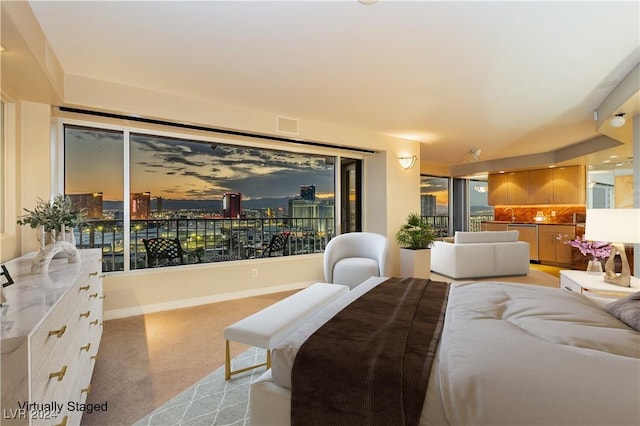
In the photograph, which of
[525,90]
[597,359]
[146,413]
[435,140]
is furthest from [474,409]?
[435,140]

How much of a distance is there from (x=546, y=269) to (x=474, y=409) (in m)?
7.22

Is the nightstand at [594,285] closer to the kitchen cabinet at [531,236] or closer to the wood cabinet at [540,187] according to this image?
the kitchen cabinet at [531,236]

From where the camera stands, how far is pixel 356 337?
143cm

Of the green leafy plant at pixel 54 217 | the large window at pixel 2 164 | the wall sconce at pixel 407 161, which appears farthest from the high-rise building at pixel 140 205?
the wall sconce at pixel 407 161

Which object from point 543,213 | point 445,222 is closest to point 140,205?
point 445,222

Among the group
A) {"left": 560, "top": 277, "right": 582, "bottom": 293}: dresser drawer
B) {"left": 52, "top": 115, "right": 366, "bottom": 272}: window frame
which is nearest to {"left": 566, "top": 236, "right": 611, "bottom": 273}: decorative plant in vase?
{"left": 560, "top": 277, "right": 582, "bottom": 293}: dresser drawer

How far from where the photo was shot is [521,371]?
1.06 m

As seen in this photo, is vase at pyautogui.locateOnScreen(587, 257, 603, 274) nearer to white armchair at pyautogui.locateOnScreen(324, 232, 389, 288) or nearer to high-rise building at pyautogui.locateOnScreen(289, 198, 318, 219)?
white armchair at pyautogui.locateOnScreen(324, 232, 389, 288)

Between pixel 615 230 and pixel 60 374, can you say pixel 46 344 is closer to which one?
pixel 60 374

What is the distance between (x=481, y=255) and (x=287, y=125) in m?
3.96

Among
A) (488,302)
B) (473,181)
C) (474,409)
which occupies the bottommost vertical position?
(474,409)

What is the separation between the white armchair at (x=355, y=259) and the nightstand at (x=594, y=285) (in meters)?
1.88

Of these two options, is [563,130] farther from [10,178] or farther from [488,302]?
[10,178]

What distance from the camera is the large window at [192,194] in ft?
12.5
